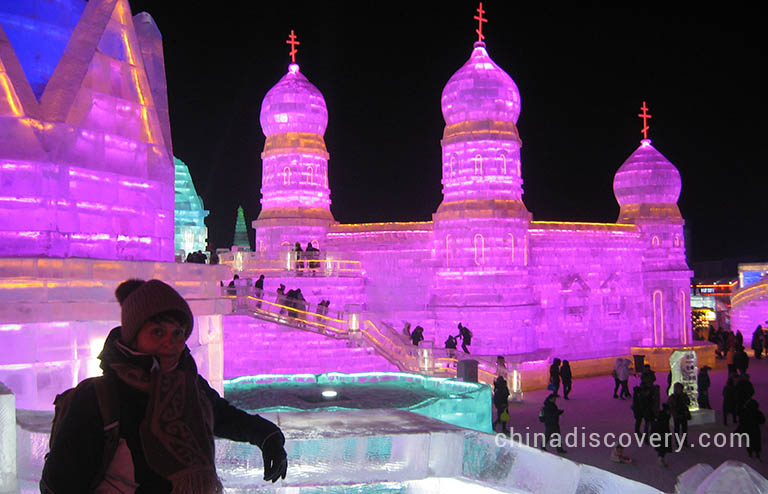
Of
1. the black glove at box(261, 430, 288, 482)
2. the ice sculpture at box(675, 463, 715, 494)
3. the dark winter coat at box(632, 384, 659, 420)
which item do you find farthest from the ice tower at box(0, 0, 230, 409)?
the dark winter coat at box(632, 384, 659, 420)

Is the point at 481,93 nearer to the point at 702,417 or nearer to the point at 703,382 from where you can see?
the point at 703,382

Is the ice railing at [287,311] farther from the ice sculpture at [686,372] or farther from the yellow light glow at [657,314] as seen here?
the yellow light glow at [657,314]

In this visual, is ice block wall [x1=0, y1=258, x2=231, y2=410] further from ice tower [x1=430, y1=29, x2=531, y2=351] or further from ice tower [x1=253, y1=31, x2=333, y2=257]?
ice tower [x1=253, y1=31, x2=333, y2=257]

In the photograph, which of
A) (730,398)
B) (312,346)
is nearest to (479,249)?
(312,346)

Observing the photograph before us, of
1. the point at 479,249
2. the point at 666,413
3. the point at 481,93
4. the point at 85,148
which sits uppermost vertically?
the point at 481,93

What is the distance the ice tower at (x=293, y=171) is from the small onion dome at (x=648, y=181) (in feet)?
37.7

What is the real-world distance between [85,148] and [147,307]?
633 cm

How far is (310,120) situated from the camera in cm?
2592

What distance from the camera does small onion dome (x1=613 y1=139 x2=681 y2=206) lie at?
27.3 m

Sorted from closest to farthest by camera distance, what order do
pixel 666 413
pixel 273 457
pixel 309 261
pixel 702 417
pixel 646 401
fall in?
pixel 273 457, pixel 666 413, pixel 646 401, pixel 702 417, pixel 309 261

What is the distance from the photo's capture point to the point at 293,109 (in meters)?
25.7

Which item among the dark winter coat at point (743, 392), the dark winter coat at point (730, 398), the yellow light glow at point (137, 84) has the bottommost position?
the dark winter coat at point (730, 398)

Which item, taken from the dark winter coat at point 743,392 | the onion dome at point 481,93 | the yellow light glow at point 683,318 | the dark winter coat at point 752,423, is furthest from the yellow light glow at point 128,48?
the yellow light glow at point 683,318

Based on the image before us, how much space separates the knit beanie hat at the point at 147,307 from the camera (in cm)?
261
